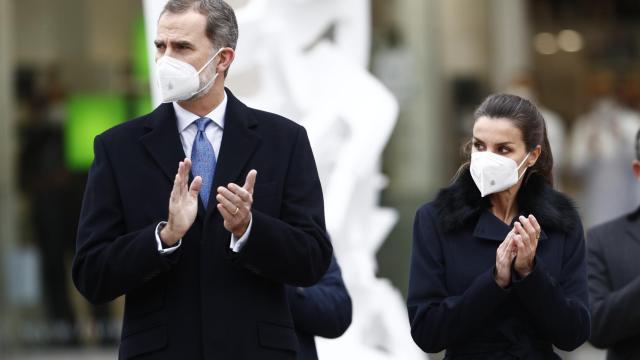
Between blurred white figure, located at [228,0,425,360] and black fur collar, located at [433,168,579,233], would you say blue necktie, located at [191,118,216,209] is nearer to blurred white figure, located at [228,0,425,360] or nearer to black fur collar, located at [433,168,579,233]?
black fur collar, located at [433,168,579,233]

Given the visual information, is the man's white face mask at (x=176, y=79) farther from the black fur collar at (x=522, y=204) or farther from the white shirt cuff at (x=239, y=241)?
the black fur collar at (x=522, y=204)

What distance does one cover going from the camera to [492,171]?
493 cm

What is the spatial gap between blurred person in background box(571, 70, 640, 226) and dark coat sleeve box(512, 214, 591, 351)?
9.64m

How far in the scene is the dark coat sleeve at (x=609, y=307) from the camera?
5.77 meters

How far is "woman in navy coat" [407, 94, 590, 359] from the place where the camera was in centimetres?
489

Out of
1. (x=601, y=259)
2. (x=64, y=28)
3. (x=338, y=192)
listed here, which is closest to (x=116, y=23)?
(x=64, y=28)

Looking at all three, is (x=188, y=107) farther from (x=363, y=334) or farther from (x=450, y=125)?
(x=450, y=125)

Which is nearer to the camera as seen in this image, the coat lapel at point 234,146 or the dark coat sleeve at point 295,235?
the dark coat sleeve at point 295,235

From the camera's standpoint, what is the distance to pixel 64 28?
1444 centimetres

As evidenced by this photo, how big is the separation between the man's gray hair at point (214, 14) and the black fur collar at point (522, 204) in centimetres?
90

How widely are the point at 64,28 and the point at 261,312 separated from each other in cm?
1020

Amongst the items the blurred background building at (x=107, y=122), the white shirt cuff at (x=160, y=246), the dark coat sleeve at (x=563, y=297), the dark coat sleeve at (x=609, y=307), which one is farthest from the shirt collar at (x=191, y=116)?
the blurred background building at (x=107, y=122)

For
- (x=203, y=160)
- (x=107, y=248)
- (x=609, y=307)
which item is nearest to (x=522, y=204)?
(x=609, y=307)

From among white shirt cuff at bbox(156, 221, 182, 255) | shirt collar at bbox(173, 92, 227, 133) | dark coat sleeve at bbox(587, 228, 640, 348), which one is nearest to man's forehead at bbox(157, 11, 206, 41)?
shirt collar at bbox(173, 92, 227, 133)
